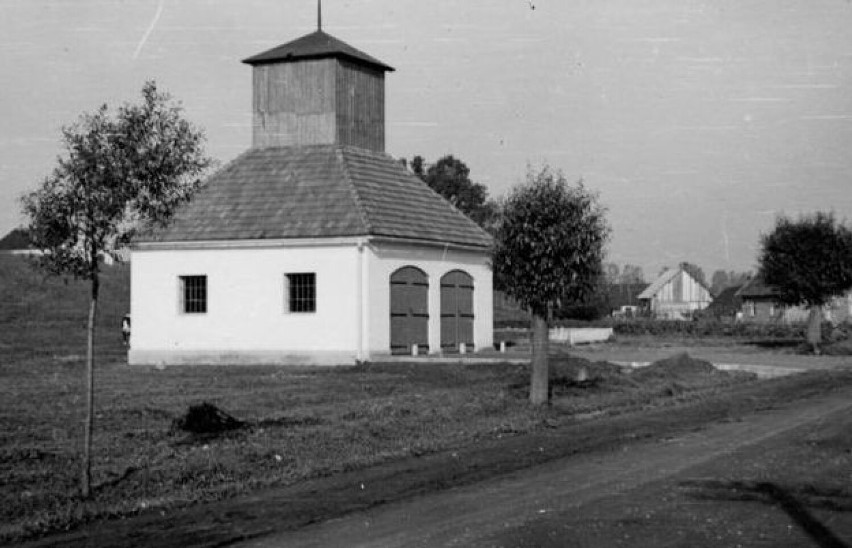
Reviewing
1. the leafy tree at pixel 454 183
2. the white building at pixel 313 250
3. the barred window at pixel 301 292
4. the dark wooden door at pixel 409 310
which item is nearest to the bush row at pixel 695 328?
the leafy tree at pixel 454 183

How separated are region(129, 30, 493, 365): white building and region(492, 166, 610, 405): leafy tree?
46.0 feet

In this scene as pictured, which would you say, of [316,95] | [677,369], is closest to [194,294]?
[316,95]

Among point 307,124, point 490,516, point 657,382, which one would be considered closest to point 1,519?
point 490,516

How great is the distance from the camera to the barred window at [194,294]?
39.9 metres

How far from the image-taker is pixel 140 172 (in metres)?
13.2

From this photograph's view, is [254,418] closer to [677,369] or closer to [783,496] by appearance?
[783,496]

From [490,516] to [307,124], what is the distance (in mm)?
32764

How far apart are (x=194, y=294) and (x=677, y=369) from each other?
55.5ft

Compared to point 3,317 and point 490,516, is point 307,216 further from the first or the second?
point 490,516

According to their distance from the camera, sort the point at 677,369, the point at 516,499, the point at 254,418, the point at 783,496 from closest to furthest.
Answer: the point at 516,499 → the point at 783,496 → the point at 254,418 → the point at 677,369

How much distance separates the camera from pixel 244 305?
3900cm

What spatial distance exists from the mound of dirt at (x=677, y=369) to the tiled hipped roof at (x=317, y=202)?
10.2 meters

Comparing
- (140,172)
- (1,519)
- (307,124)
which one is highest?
(307,124)

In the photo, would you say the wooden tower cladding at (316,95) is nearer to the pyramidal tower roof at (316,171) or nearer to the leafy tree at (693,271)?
the pyramidal tower roof at (316,171)
